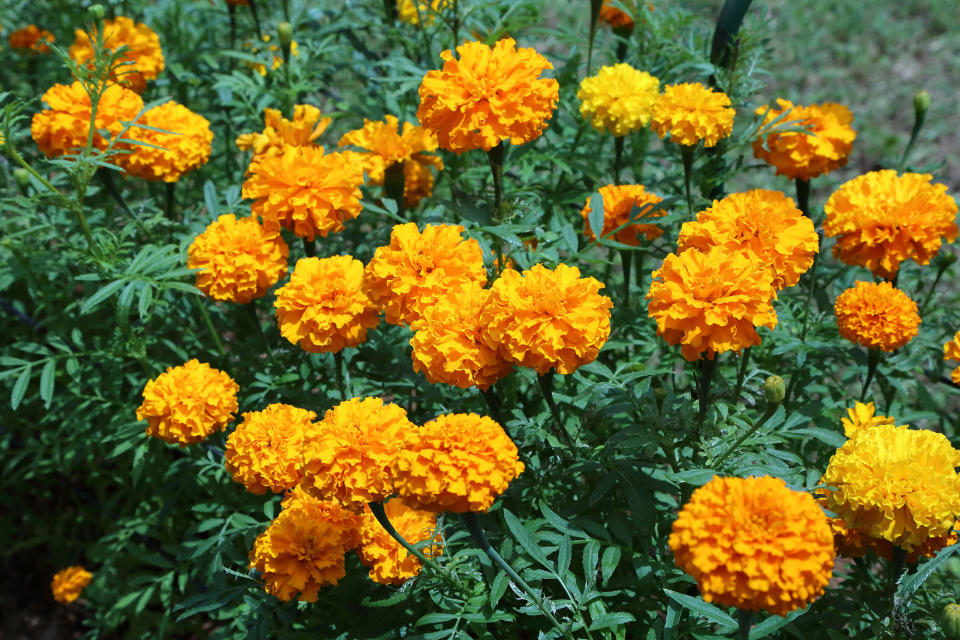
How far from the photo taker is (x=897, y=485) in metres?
1.77

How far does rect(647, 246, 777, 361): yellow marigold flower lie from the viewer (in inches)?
66.8

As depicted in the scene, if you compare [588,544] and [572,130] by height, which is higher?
[572,130]

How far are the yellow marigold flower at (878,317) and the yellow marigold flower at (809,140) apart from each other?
1.62 feet

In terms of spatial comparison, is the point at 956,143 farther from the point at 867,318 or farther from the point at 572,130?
the point at 867,318

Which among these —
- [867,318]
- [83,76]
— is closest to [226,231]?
[83,76]

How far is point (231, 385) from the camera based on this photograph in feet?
7.87

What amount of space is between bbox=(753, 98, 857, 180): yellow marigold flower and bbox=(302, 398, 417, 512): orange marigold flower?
1.58m

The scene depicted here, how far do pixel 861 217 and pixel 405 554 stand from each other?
1.59 m

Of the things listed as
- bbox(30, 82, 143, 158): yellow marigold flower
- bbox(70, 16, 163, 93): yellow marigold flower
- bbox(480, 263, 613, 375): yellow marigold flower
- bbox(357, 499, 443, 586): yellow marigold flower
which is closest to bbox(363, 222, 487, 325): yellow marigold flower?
bbox(480, 263, 613, 375): yellow marigold flower

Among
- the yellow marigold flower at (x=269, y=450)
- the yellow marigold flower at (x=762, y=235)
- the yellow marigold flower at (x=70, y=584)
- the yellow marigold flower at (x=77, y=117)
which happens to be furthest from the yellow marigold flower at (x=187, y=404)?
the yellow marigold flower at (x=70, y=584)

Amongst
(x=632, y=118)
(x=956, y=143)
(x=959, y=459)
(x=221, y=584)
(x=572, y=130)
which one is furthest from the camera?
(x=956, y=143)

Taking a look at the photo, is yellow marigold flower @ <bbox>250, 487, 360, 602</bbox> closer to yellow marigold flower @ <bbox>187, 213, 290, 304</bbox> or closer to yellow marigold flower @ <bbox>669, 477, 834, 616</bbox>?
yellow marigold flower @ <bbox>187, 213, 290, 304</bbox>

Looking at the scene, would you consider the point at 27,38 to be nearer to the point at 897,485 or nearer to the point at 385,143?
the point at 385,143

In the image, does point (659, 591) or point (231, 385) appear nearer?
point (659, 591)
